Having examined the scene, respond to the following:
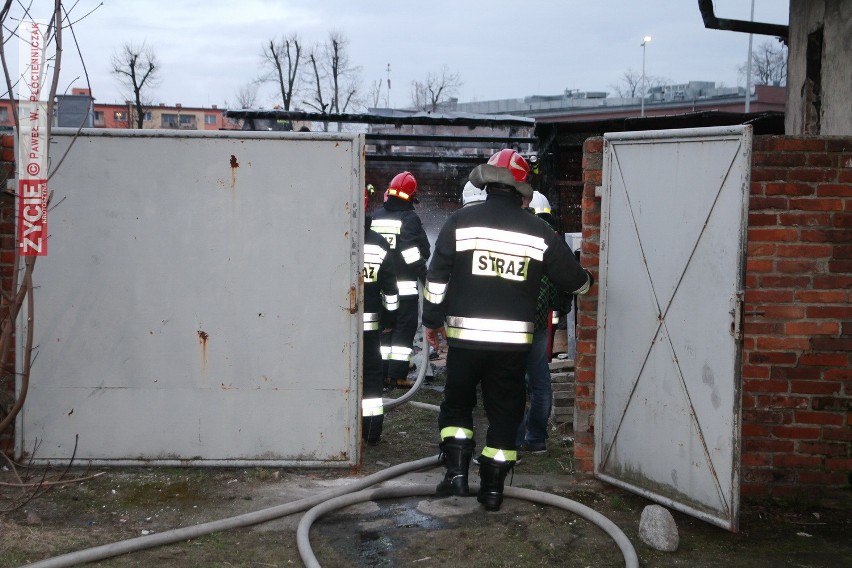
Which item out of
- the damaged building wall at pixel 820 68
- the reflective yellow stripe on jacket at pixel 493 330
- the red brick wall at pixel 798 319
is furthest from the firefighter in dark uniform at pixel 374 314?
the damaged building wall at pixel 820 68

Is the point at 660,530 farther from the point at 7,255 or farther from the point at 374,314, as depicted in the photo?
the point at 7,255

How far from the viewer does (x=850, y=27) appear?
6961 millimetres

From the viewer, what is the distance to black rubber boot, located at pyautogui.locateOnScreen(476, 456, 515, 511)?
499 cm

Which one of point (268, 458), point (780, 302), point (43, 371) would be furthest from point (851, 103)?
point (43, 371)

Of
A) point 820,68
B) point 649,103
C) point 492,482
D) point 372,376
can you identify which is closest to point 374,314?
point 372,376

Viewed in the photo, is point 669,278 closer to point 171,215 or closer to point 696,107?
point 171,215

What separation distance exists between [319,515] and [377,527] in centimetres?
33

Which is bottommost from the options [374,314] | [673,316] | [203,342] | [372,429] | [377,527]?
[377,527]

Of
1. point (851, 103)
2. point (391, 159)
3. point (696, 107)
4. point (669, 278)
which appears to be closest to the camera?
point (669, 278)

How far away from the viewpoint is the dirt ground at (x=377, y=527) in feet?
A: 14.4

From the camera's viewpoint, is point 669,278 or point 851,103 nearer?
point 669,278

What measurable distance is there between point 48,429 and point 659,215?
158 inches

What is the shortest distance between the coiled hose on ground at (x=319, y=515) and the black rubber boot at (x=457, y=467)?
0.15 m

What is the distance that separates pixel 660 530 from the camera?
451 centimetres
